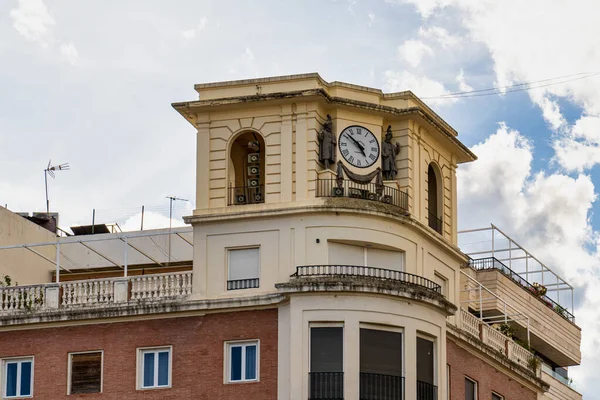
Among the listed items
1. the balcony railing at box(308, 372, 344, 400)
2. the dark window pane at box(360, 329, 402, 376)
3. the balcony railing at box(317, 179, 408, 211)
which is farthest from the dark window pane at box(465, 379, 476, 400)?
the balcony railing at box(308, 372, 344, 400)

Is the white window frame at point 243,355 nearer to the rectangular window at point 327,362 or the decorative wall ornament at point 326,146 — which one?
the rectangular window at point 327,362

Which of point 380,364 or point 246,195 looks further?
point 246,195

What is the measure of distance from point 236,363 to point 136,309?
4303 millimetres

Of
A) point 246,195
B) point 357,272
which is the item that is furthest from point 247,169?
point 357,272

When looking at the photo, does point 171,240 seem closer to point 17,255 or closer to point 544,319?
point 17,255

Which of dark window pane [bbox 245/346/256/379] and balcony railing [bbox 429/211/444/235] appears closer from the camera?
dark window pane [bbox 245/346/256/379]

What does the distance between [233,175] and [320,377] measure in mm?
8831

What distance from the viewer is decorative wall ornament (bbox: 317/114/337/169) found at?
67125 millimetres

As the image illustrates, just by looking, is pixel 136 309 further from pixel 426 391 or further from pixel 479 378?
pixel 479 378

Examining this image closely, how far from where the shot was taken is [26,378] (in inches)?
2682

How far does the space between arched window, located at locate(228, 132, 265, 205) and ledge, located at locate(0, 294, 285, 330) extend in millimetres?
3904

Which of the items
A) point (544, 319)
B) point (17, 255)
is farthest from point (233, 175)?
point (544, 319)

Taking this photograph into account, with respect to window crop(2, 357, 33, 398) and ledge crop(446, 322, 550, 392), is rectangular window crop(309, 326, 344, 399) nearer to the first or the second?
ledge crop(446, 322, 550, 392)

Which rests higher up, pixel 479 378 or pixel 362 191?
pixel 362 191
